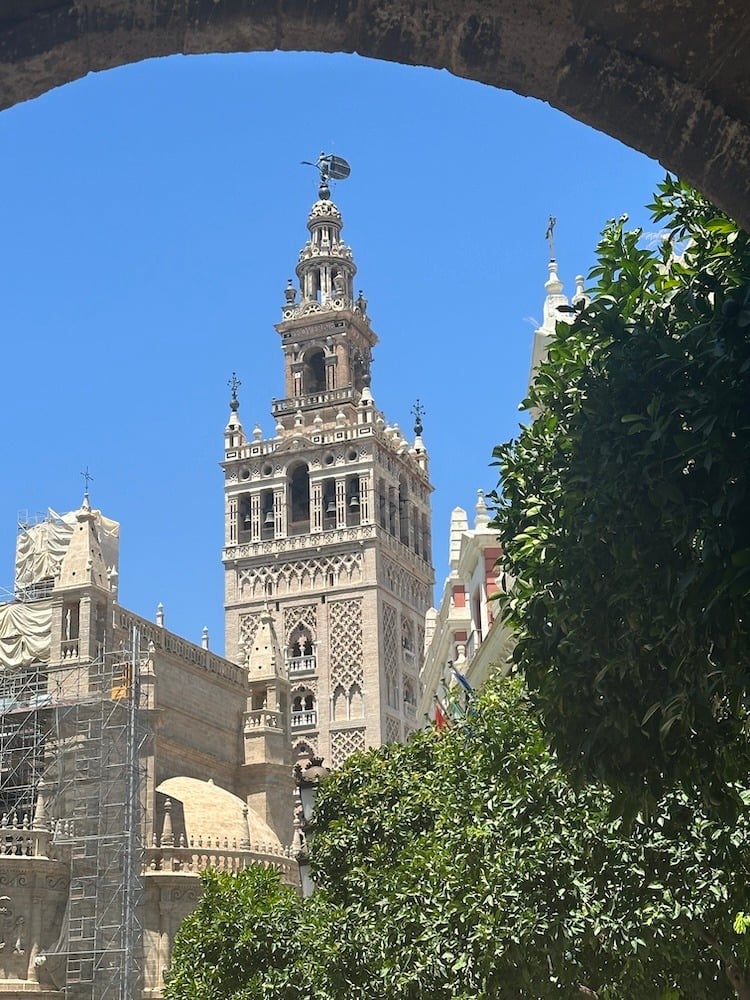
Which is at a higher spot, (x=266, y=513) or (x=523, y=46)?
(x=266, y=513)

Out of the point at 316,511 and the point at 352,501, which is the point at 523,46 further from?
the point at 316,511

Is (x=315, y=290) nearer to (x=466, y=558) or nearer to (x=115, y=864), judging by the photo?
(x=466, y=558)

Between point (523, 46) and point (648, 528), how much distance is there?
3762mm

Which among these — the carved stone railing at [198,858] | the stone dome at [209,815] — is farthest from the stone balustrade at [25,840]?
the stone dome at [209,815]

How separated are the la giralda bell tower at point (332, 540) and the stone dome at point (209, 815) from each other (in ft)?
61.6

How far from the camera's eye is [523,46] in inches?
236

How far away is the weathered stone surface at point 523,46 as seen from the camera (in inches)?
225

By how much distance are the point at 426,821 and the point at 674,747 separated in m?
17.0

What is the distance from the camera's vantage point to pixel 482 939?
1745 cm

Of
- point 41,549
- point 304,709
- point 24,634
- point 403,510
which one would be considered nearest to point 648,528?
point 24,634

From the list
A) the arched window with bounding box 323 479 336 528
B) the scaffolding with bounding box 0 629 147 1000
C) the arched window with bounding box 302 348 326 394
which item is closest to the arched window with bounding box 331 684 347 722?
the arched window with bounding box 323 479 336 528

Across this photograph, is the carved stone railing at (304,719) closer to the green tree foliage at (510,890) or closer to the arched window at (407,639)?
the arched window at (407,639)

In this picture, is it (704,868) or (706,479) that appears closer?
(706,479)

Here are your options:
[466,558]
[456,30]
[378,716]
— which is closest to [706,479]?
[456,30]
